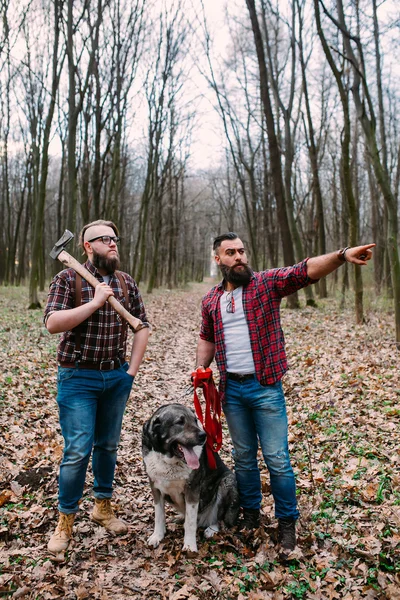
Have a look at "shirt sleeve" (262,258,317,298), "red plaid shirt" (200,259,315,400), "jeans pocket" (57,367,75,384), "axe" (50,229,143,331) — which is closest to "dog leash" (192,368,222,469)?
"red plaid shirt" (200,259,315,400)

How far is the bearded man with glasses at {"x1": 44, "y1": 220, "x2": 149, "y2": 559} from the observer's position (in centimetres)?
376

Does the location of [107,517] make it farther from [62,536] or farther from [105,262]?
[105,262]

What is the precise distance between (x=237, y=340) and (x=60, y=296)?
1568 millimetres

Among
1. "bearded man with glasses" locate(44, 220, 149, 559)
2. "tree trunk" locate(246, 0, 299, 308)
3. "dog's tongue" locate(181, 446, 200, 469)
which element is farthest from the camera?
"tree trunk" locate(246, 0, 299, 308)

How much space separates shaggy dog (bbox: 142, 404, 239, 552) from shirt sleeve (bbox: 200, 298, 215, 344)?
0.71 meters

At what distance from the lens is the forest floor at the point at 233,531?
3480 millimetres

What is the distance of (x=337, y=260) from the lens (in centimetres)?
341

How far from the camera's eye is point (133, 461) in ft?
18.9

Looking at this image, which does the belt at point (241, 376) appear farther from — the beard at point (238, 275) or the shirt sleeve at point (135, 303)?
the shirt sleeve at point (135, 303)

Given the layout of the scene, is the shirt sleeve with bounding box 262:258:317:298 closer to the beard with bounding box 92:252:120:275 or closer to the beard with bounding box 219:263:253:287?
the beard with bounding box 219:263:253:287

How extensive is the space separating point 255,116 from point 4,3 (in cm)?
1556

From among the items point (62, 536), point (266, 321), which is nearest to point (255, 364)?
point (266, 321)

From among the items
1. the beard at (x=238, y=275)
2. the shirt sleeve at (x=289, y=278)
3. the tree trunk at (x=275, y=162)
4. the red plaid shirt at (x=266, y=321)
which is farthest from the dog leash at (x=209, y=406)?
the tree trunk at (x=275, y=162)

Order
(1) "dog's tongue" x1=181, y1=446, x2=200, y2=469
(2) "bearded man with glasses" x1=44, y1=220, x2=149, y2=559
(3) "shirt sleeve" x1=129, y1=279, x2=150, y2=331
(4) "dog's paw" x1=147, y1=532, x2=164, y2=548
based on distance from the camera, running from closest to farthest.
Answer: (1) "dog's tongue" x1=181, y1=446, x2=200, y2=469 < (2) "bearded man with glasses" x1=44, y1=220, x2=149, y2=559 < (4) "dog's paw" x1=147, y1=532, x2=164, y2=548 < (3) "shirt sleeve" x1=129, y1=279, x2=150, y2=331
